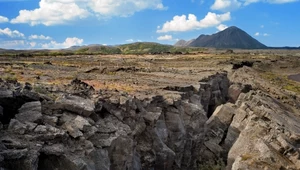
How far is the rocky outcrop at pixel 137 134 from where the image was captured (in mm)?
16031

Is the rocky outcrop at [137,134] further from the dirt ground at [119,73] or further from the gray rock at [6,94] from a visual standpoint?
the dirt ground at [119,73]

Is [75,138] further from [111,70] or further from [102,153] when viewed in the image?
[111,70]

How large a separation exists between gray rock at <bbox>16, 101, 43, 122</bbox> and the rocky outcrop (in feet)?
0.14

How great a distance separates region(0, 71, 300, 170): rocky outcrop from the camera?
16031mm

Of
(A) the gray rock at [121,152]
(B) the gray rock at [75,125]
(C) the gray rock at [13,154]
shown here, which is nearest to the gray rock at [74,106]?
(B) the gray rock at [75,125]

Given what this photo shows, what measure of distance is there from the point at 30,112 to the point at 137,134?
846cm

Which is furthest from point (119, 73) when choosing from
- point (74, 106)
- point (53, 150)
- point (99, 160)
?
point (53, 150)

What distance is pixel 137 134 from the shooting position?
24.5 m

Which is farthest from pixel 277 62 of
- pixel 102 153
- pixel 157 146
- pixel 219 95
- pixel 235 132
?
pixel 102 153

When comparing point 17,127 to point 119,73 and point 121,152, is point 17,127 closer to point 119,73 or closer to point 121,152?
point 121,152

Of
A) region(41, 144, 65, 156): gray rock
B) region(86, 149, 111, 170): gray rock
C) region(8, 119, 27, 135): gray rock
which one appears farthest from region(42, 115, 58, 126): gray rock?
region(86, 149, 111, 170): gray rock

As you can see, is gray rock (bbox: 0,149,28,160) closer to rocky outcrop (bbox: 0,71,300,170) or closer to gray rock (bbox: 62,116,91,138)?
rocky outcrop (bbox: 0,71,300,170)

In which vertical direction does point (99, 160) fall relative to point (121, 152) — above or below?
above

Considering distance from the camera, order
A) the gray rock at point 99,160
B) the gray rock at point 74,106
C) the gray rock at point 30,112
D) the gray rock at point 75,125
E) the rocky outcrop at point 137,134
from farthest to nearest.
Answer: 1. the gray rock at point 74,106
2. the gray rock at point 75,125
3. the gray rock at point 99,160
4. the gray rock at point 30,112
5. the rocky outcrop at point 137,134
